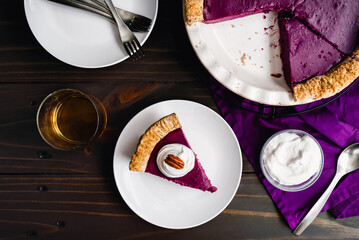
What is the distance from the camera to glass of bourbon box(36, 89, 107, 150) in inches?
52.9

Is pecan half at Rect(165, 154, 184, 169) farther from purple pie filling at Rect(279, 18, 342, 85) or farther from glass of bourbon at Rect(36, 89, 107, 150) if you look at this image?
purple pie filling at Rect(279, 18, 342, 85)

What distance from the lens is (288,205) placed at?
1.42 meters

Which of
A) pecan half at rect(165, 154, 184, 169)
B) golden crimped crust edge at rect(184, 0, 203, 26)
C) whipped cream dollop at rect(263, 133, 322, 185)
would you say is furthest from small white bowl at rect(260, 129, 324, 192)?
golden crimped crust edge at rect(184, 0, 203, 26)

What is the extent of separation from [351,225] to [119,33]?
1311 mm

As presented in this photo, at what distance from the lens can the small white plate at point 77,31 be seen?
135 cm

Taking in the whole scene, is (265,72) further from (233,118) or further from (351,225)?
(351,225)

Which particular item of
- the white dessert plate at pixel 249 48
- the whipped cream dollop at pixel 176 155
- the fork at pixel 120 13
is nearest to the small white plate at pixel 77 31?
the fork at pixel 120 13

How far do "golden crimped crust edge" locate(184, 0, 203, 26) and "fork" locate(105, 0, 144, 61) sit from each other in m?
0.23

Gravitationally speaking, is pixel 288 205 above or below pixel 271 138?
below

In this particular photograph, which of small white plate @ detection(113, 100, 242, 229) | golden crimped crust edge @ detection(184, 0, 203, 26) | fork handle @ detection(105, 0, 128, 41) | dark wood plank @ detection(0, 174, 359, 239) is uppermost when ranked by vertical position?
golden crimped crust edge @ detection(184, 0, 203, 26)

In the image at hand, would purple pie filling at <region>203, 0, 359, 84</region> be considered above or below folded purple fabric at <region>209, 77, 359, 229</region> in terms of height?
above

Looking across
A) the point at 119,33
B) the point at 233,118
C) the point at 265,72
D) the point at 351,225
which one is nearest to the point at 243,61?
the point at 265,72

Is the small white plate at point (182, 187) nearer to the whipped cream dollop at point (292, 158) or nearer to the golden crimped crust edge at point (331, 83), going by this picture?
the whipped cream dollop at point (292, 158)

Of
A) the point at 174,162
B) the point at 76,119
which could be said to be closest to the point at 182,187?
the point at 174,162
